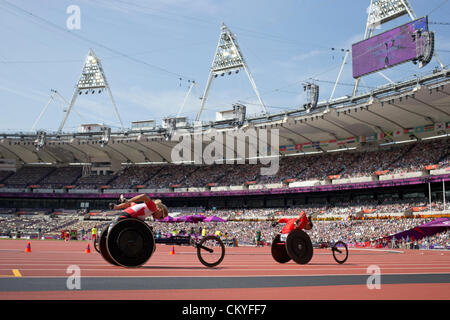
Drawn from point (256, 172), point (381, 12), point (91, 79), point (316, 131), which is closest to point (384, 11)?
point (381, 12)

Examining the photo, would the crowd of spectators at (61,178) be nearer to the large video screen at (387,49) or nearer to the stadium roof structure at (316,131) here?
the stadium roof structure at (316,131)

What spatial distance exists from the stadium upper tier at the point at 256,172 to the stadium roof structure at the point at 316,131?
1534mm

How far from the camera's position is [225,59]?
58.7 metres

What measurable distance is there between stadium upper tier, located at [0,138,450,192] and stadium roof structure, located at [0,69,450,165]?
1.53m

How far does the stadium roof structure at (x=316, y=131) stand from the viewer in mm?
42625

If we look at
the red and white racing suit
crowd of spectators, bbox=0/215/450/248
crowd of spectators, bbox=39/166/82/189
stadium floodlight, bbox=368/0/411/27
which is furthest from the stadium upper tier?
the red and white racing suit

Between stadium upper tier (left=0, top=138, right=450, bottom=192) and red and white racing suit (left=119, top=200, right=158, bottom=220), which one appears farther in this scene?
stadium upper tier (left=0, top=138, right=450, bottom=192)

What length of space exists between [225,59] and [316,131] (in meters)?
16.2

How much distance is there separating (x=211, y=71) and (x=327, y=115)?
62.9 feet

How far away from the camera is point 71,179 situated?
72.6 m

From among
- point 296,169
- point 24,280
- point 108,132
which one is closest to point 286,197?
point 296,169

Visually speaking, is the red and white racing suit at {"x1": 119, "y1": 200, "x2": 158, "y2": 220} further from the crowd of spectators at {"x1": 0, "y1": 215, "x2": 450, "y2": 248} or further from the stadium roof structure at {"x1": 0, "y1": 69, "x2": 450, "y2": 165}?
the stadium roof structure at {"x1": 0, "y1": 69, "x2": 450, "y2": 165}

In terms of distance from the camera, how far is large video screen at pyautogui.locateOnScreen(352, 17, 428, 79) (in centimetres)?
3988
